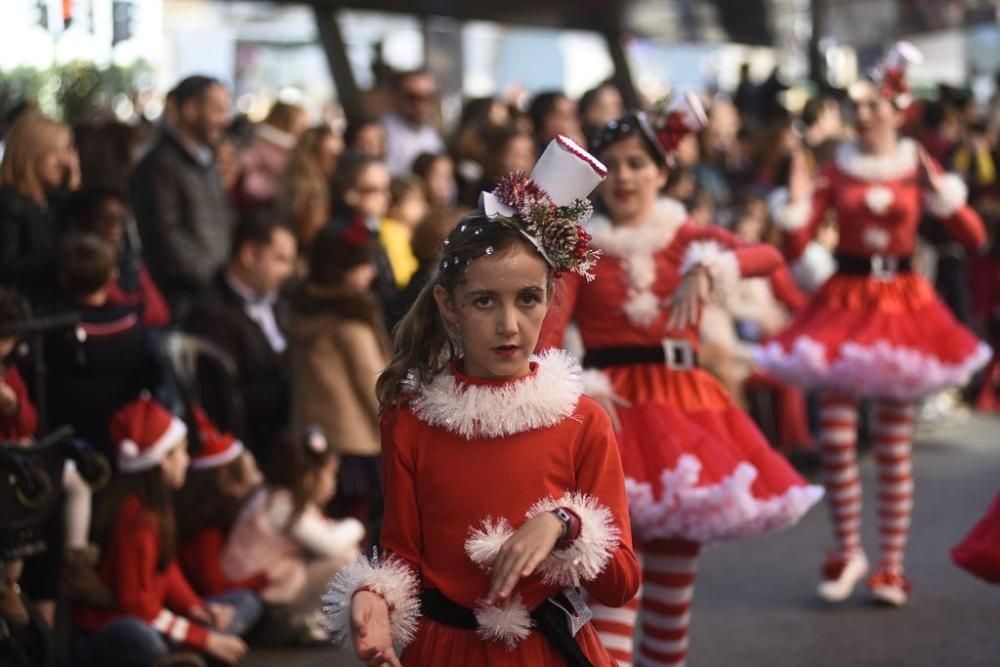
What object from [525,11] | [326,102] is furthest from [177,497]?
[525,11]

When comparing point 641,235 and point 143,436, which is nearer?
point 641,235

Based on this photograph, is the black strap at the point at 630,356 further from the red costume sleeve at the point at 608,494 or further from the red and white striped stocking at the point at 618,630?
the red costume sleeve at the point at 608,494

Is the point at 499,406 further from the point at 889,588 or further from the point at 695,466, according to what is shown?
the point at 889,588

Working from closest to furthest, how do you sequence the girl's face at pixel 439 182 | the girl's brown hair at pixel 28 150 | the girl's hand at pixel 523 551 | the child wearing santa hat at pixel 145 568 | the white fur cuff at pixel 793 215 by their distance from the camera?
the girl's hand at pixel 523 551
the child wearing santa hat at pixel 145 568
the girl's brown hair at pixel 28 150
the white fur cuff at pixel 793 215
the girl's face at pixel 439 182

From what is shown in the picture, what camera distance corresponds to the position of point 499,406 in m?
3.56

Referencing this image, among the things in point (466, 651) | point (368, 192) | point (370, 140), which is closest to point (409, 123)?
point (370, 140)

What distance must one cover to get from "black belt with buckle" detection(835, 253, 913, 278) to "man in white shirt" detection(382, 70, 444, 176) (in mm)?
3538

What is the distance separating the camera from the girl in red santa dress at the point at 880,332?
23.4ft

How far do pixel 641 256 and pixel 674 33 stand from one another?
10.9 meters

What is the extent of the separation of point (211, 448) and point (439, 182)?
3130 mm

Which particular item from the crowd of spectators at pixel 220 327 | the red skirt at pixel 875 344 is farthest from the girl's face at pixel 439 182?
the red skirt at pixel 875 344

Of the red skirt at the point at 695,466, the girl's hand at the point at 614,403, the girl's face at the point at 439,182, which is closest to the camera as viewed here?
the girl's hand at the point at 614,403

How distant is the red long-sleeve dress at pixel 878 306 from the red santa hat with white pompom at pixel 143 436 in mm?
2699

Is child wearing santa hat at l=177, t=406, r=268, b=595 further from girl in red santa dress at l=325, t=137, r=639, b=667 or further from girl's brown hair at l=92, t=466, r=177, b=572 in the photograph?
girl in red santa dress at l=325, t=137, r=639, b=667
